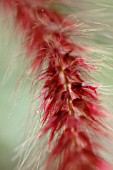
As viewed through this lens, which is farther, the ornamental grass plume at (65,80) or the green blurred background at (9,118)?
the green blurred background at (9,118)

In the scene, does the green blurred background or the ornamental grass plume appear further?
the green blurred background

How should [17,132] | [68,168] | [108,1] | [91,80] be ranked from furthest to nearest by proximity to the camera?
[17,132], [108,1], [91,80], [68,168]

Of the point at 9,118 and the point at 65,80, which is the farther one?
the point at 9,118

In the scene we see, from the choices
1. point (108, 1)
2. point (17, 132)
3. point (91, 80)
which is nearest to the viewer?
point (91, 80)

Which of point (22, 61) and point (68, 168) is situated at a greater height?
point (22, 61)

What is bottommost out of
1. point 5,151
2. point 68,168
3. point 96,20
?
point 68,168

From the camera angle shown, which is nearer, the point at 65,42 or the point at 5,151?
the point at 65,42

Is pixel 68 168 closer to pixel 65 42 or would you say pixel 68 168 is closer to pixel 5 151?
pixel 65 42

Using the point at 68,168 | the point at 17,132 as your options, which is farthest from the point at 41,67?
the point at 17,132
